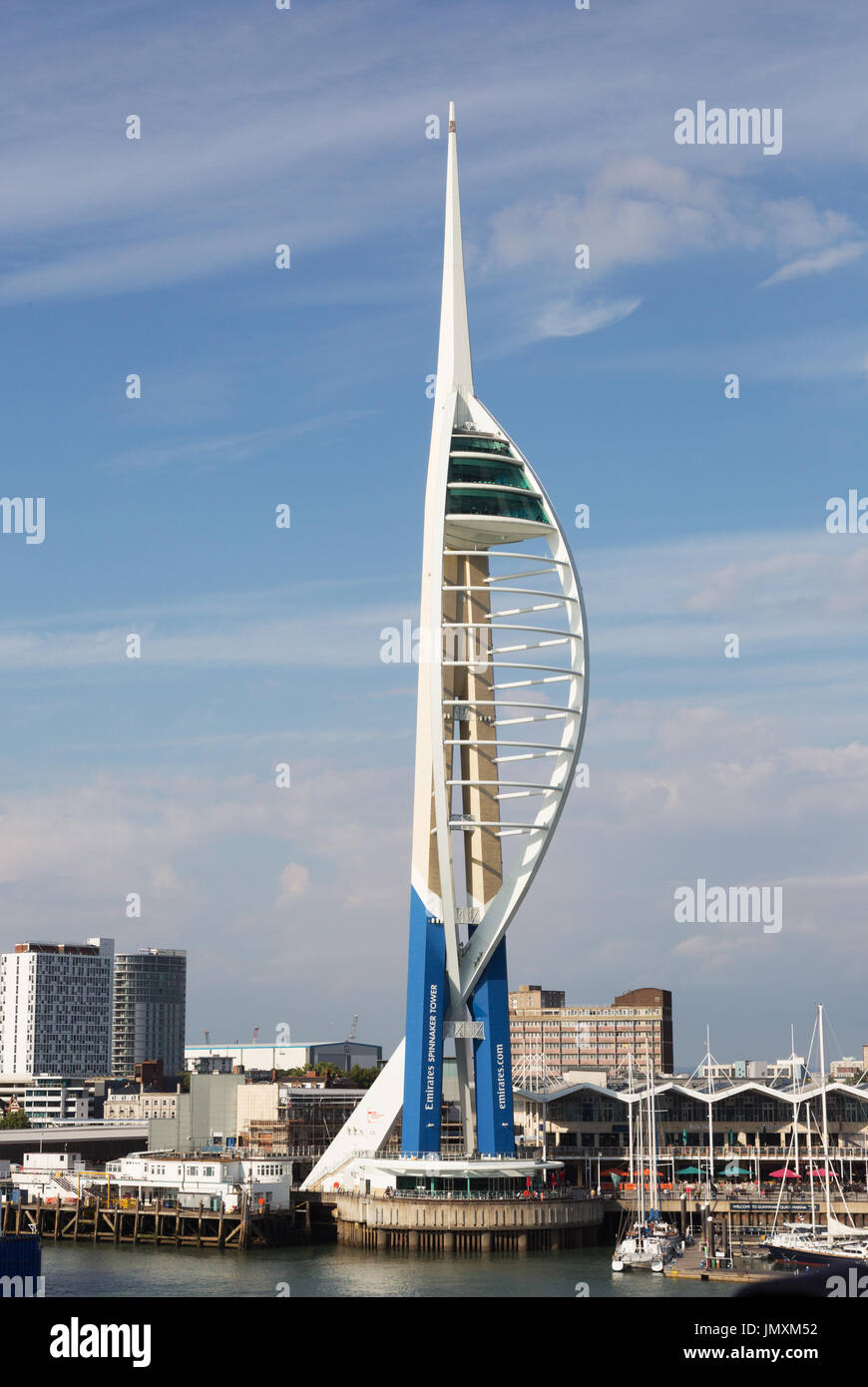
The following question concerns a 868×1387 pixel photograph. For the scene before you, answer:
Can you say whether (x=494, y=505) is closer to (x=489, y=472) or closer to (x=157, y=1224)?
(x=489, y=472)

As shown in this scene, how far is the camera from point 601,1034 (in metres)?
166

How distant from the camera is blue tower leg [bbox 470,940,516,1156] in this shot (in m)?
72.6

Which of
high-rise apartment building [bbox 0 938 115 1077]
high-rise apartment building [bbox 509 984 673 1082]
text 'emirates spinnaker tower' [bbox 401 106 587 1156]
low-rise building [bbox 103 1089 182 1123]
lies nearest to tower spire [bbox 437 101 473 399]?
text 'emirates spinnaker tower' [bbox 401 106 587 1156]

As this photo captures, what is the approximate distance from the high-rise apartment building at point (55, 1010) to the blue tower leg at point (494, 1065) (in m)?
122

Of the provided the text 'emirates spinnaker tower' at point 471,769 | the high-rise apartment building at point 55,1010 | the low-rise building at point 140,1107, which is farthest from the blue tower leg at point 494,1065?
the high-rise apartment building at point 55,1010

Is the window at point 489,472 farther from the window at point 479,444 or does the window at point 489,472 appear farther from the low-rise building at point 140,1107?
the low-rise building at point 140,1107

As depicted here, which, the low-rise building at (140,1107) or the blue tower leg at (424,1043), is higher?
the blue tower leg at (424,1043)

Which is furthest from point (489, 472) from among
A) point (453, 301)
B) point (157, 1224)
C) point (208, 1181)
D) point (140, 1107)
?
point (140, 1107)

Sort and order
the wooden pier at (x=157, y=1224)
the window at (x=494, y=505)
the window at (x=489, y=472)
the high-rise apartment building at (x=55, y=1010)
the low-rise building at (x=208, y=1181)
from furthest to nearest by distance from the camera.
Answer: the high-rise apartment building at (x=55, y=1010)
the window at (x=489, y=472)
the window at (x=494, y=505)
the low-rise building at (x=208, y=1181)
the wooden pier at (x=157, y=1224)

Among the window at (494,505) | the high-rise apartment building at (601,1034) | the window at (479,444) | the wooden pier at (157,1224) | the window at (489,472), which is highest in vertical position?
the window at (479,444)

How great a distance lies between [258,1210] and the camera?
235ft

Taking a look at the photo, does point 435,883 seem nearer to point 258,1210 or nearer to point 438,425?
point 258,1210

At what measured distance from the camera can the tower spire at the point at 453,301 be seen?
80.2 m

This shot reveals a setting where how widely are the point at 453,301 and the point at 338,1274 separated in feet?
144
